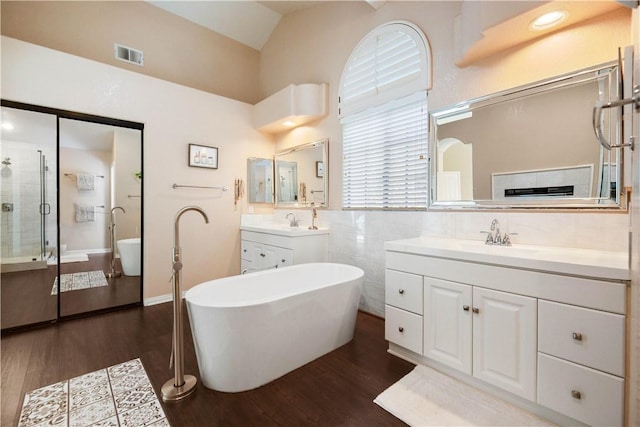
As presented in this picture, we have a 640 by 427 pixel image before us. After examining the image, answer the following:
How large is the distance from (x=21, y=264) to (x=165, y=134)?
185cm

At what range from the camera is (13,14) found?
2.55 m

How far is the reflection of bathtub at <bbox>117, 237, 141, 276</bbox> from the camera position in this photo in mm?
3061

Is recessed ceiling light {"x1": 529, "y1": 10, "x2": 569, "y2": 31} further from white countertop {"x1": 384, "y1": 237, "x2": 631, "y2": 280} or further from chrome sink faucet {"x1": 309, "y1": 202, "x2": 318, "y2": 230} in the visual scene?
chrome sink faucet {"x1": 309, "y1": 202, "x2": 318, "y2": 230}

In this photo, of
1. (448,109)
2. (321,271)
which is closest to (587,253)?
(448,109)

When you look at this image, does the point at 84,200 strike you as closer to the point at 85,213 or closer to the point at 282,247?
the point at 85,213

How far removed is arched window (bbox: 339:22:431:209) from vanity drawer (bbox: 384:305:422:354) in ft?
3.25

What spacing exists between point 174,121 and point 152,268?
179 cm

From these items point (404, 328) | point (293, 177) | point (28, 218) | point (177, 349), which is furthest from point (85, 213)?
point (404, 328)

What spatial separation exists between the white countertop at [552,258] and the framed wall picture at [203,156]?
9.17 feet

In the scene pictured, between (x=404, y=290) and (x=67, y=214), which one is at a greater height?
(x=67, y=214)

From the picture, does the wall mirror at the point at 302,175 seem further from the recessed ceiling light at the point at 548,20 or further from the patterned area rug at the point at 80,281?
the patterned area rug at the point at 80,281

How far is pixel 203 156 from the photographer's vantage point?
3.50 metres

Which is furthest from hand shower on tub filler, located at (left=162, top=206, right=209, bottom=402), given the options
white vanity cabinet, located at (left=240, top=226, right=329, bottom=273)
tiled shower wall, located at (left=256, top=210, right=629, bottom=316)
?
tiled shower wall, located at (left=256, top=210, right=629, bottom=316)

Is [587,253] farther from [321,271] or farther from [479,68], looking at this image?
[321,271]
